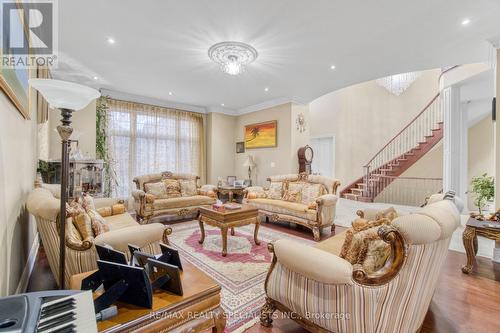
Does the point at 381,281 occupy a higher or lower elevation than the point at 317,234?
higher

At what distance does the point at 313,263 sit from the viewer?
1314 millimetres

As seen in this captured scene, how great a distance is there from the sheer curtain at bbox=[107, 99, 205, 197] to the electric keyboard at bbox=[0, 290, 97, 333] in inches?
194

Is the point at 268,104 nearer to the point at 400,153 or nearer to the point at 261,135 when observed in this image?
the point at 261,135

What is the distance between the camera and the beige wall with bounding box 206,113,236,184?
21.2 ft

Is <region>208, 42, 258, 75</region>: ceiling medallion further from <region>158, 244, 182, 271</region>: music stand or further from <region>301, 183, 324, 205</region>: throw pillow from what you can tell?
<region>158, 244, 182, 271</region>: music stand

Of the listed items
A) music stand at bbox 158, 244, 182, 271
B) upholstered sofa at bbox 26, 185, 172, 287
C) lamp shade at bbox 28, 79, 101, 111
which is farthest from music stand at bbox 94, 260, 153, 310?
lamp shade at bbox 28, 79, 101, 111

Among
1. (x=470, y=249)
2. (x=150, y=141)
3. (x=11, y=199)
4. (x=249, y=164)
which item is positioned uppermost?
(x=150, y=141)

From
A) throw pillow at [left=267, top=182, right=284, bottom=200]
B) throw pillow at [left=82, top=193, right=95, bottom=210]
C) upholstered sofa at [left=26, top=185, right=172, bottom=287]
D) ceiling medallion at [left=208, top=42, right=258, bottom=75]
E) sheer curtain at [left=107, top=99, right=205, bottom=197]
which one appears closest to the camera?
upholstered sofa at [left=26, top=185, right=172, bottom=287]

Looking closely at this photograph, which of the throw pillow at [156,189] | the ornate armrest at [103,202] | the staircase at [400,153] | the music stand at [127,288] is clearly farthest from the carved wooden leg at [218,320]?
the staircase at [400,153]

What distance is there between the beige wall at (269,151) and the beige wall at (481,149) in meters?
5.29

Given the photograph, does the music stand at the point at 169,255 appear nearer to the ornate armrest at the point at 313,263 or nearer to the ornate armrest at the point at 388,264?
the ornate armrest at the point at 313,263

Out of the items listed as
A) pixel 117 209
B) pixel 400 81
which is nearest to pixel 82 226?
pixel 117 209

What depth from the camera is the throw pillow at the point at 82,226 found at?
5.76ft

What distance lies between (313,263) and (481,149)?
7.94 m
